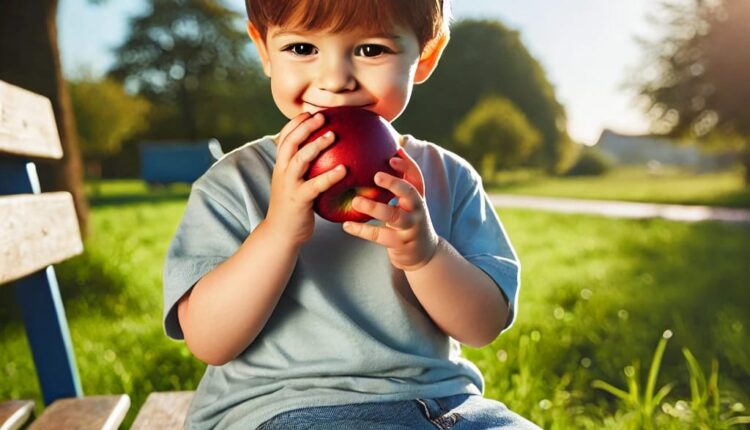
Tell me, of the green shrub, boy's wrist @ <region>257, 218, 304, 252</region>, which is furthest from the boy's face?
the green shrub

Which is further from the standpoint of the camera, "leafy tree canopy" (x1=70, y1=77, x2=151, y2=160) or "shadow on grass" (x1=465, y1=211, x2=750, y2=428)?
"leafy tree canopy" (x1=70, y1=77, x2=151, y2=160)

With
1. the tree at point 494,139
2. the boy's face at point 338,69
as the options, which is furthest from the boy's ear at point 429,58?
the tree at point 494,139

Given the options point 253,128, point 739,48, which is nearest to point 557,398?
point 739,48

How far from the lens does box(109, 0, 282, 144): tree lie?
21422 mm

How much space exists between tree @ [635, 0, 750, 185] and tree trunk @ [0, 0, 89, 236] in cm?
1531

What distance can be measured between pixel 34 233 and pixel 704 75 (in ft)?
59.3

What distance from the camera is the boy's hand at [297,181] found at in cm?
110

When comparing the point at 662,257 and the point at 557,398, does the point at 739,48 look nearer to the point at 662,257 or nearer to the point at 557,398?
the point at 662,257

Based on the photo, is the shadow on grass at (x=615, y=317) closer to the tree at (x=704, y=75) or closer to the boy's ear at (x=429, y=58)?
the boy's ear at (x=429, y=58)

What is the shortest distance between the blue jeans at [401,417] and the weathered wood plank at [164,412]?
1.24ft

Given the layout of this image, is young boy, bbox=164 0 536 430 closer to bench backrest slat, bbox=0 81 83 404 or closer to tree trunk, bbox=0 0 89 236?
bench backrest slat, bbox=0 81 83 404

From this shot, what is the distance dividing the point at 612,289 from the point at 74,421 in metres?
4.26

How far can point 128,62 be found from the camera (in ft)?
76.6

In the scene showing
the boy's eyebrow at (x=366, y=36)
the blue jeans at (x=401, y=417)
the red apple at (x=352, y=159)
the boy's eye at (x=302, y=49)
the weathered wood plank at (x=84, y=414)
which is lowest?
the weathered wood plank at (x=84, y=414)
